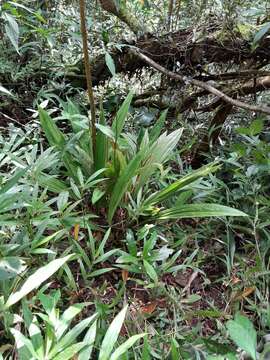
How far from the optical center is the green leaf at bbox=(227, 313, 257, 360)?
29.2 inches

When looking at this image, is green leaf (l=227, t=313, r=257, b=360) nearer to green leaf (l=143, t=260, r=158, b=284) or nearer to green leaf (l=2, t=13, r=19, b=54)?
green leaf (l=143, t=260, r=158, b=284)

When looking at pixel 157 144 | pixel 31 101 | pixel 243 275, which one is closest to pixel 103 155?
pixel 157 144

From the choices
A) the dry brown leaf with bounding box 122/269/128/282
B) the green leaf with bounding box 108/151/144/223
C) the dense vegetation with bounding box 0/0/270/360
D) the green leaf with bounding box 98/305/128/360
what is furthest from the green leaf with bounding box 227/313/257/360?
the green leaf with bounding box 108/151/144/223

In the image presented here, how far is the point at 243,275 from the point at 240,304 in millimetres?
85

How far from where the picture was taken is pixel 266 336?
3.12 ft

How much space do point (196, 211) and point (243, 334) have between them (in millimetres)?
516

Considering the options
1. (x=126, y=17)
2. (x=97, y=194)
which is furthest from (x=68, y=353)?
(x=126, y=17)

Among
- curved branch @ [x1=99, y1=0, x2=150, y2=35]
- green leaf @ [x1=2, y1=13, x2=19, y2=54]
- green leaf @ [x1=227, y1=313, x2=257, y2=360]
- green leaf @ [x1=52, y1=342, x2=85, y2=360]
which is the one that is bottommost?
green leaf @ [x1=227, y1=313, x2=257, y2=360]

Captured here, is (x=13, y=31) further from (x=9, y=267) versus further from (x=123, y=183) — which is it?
(x=9, y=267)

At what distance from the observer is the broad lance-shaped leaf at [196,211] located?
3.96 feet

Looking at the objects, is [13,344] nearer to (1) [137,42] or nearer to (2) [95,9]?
(1) [137,42]

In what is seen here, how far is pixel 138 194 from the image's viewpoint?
1283 mm

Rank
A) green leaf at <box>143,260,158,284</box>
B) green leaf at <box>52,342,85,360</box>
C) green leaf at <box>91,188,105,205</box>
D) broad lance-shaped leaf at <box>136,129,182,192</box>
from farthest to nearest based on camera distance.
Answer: broad lance-shaped leaf at <box>136,129,182,192</box> < green leaf at <box>91,188,105,205</box> < green leaf at <box>143,260,158,284</box> < green leaf at <box>52,342,85,360</box>

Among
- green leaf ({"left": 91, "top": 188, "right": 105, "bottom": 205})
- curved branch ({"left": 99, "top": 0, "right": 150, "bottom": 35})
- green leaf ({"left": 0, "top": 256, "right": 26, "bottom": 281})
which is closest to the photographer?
green leaf ({"left": 0, "top": 256, "right": 26, "bottom": 281})
